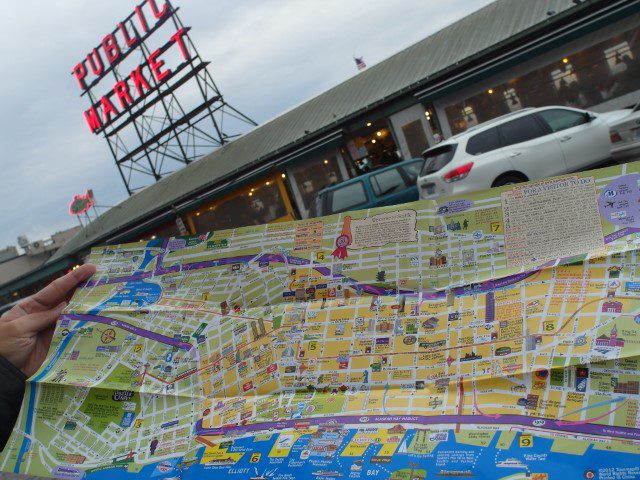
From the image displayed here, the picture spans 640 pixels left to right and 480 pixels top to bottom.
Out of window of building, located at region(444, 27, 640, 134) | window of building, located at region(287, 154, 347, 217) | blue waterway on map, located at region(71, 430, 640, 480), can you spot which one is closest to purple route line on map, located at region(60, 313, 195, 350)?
blue waterway on map, located at region(71, 430, 640, 480)

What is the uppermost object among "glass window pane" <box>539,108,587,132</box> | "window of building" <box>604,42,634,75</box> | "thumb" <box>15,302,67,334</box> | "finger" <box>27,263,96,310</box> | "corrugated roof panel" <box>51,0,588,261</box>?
"corrugated roof panel" <box>51,0,588,261</box>

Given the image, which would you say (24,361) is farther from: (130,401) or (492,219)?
(492,219)

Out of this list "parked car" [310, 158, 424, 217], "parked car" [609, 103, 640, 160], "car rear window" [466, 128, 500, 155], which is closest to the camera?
"parked car" [609, 103, 640, 160]

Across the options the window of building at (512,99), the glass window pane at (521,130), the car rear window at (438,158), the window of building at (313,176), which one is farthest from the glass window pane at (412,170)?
the window of building at (313,176)

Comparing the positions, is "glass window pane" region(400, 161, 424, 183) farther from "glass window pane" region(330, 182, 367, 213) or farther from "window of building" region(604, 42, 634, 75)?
"window of building" region(604, 42, 634, 75)

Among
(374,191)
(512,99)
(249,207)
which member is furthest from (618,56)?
(249,207)

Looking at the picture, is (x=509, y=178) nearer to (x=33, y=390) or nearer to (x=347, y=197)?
(x=347, y=197)

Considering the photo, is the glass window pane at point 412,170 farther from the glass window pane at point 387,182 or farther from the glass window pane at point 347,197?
the glass window pane at point 347,197
